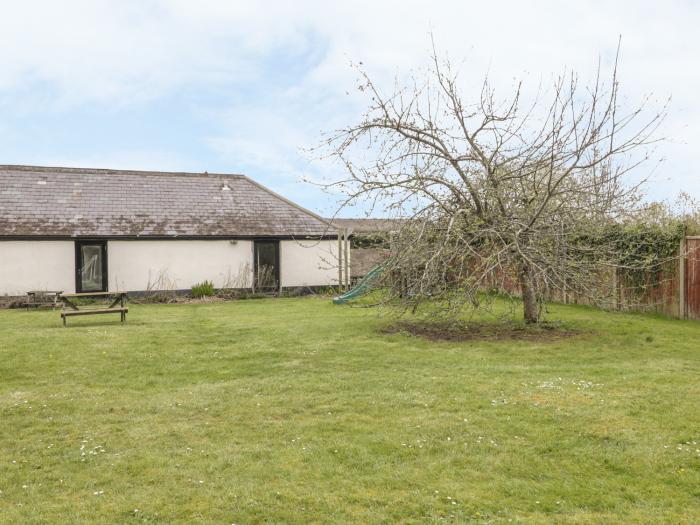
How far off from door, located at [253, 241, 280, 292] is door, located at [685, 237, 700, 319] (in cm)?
1441

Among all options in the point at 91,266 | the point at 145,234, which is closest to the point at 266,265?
the point at 145,234

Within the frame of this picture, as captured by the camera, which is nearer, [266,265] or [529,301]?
[529,301]

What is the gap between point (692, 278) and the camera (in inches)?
599

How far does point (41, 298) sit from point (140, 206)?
17.0 feet

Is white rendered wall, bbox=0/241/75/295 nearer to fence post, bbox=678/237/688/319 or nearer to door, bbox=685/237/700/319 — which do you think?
fence post, bbox=678/237/688/319

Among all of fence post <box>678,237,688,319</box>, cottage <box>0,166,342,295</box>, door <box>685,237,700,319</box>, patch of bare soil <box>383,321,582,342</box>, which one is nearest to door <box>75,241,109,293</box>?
cottage <box>0,166,342,295</box>

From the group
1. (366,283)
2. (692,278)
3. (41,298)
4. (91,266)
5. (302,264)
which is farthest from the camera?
(302,264)

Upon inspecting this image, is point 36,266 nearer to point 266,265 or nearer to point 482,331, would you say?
point 266,265

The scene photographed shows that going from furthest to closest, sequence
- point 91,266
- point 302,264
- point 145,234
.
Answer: point 302,264
point 145,234
point 91,266

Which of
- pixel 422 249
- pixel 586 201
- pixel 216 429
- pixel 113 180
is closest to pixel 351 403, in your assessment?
pixel 216 429

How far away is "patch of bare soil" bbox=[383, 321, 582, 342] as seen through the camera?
40.7ft

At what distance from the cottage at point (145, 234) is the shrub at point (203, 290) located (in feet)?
1.63

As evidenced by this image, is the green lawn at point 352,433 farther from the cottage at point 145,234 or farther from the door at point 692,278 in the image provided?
the cottage at point 145,234

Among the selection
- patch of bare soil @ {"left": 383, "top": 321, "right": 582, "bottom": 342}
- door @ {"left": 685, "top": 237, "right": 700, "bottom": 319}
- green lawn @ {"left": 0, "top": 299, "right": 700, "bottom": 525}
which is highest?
door @ {"left": 685, "top": 237, "right": 700, "bottom": 319}
